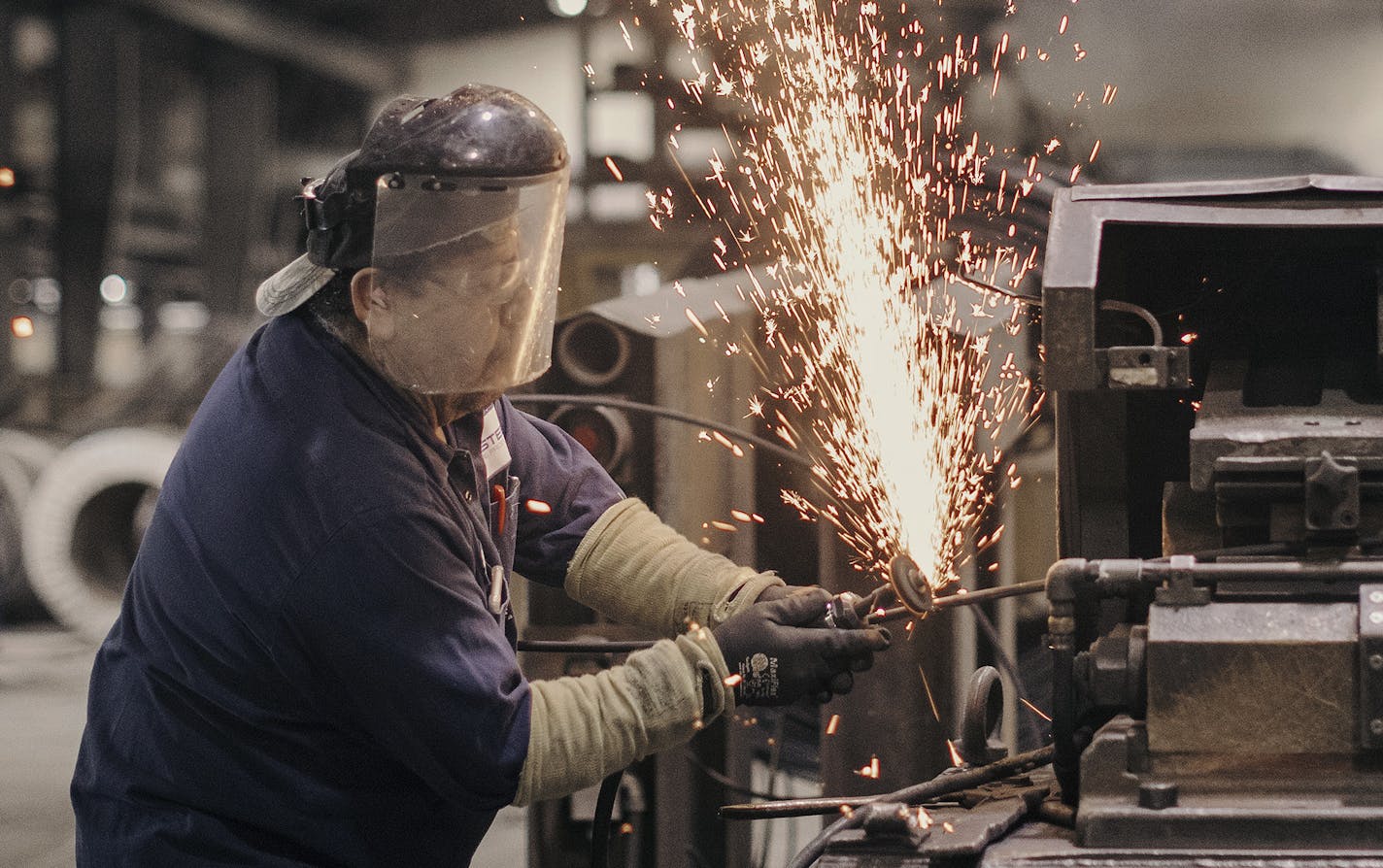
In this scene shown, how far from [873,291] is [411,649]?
1786 mm

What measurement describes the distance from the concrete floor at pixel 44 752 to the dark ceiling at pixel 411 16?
4843 mm

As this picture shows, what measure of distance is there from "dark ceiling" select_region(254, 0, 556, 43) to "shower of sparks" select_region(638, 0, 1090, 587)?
5.84 m

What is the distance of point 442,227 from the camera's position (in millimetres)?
1906

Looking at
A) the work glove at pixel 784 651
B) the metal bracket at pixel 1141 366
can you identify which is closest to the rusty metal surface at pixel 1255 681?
the metal bracket at pixel 1141 366

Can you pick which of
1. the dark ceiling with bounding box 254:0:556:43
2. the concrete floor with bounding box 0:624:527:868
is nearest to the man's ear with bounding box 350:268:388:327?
the concrete floor with bounding box 0:624:527:868

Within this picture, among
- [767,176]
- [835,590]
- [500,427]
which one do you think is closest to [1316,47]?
[767,176]

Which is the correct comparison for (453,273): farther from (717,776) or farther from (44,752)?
(44,752)

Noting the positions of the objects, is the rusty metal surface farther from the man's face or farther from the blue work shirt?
the man's face

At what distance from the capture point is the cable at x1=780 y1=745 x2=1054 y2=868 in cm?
176

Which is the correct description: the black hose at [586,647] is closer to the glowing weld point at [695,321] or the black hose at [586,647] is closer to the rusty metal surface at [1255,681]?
the glowing weld point at [695,321]

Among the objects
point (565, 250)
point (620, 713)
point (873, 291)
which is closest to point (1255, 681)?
point (620, 713)

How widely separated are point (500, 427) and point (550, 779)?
0.64 meters

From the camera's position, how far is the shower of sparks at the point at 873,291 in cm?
310

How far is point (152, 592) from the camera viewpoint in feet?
6.45
